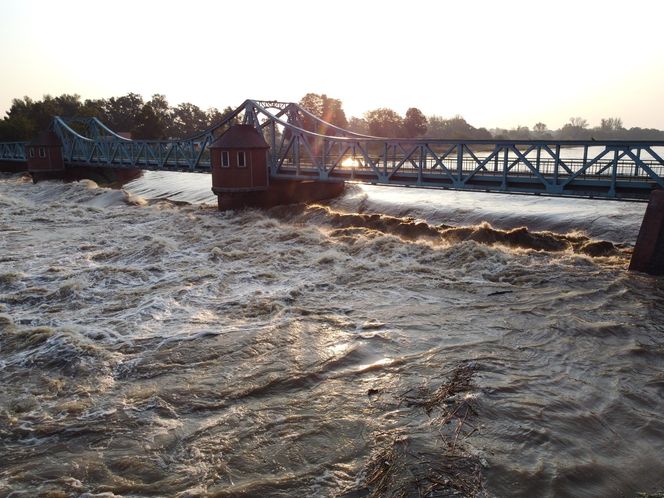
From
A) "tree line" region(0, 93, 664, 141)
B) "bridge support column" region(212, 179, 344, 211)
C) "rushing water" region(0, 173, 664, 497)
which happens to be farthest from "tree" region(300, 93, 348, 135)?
"rushing water" region(0, 173, 664, 497)

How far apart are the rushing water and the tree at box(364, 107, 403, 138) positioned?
71.2 metres

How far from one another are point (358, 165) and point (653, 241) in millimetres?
21547

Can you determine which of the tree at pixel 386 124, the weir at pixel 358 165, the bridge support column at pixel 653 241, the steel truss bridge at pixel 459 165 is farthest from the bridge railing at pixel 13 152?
the bridge support column at pixel 653 241

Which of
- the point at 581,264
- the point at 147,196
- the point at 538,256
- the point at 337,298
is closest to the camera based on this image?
the point at 337,298

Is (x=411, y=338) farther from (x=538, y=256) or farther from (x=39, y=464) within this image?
(x=538, y=256)

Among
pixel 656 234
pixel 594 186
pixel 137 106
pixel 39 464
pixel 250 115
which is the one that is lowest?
pixel 39 464

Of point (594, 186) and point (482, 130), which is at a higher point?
point (482, 130)

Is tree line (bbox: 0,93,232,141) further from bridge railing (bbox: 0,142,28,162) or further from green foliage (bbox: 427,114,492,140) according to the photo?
green foliage (bbox: 427,114,492,140)

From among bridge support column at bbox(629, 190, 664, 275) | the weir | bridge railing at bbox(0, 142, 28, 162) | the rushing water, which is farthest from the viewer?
bridge railing at bbox(0, 142, 28, 162)

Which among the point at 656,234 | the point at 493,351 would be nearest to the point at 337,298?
the point at 493,351

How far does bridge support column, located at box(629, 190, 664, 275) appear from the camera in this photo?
15289 mm

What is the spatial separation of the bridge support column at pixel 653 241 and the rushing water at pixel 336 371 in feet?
1.83

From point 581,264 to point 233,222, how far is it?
17641 millimetres

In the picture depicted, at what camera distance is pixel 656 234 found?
15.4 metres
